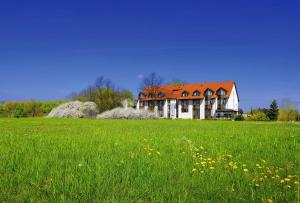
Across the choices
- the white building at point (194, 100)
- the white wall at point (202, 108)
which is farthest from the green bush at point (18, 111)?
the white wall at point (202, 108)

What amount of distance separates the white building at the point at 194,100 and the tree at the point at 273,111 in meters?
8.64

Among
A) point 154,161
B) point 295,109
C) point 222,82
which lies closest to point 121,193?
point 154,161

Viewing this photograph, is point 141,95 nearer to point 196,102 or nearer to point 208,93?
point 196,102

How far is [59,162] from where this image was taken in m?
5.91

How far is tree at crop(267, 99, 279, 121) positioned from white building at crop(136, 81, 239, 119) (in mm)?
8641

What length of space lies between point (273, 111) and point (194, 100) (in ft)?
64.8

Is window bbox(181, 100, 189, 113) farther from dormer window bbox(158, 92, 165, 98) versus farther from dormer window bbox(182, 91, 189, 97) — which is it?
dormer window bbox(158, 92, 165, 98)

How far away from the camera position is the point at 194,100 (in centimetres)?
8100

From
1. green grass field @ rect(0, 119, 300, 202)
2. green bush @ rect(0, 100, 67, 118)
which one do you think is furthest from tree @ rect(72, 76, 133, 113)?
green grass field @ rect(0, 119, 300, 202)

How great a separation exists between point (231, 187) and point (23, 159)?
4.09 meters

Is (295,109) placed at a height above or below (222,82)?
below

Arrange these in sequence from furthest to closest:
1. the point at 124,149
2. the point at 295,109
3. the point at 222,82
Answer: the point at 222,82
the point at 295,109
the point at 124,149

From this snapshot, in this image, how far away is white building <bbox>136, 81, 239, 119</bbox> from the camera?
76500 millimetres

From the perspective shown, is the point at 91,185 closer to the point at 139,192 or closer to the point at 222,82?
the point at 139,192
